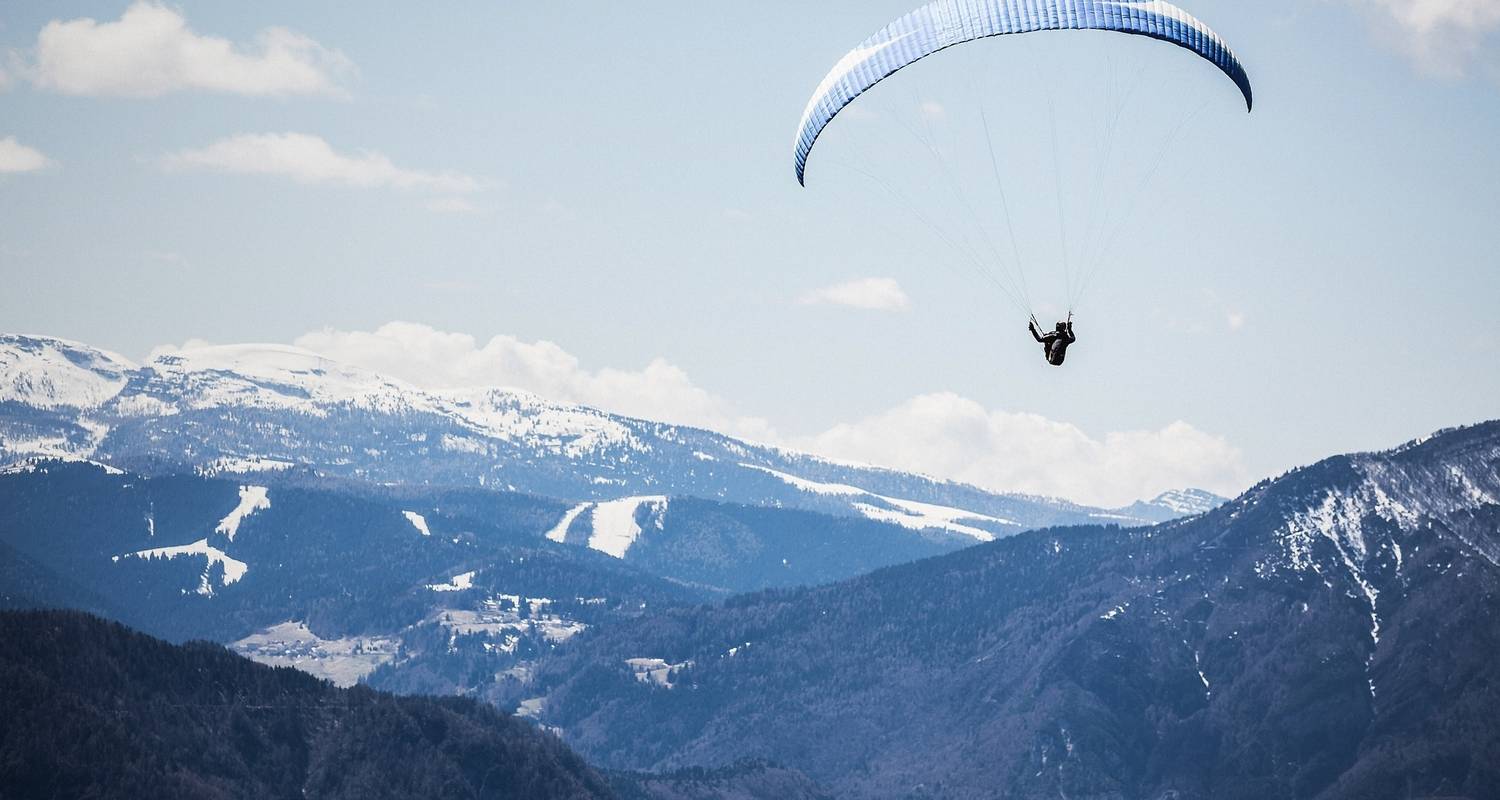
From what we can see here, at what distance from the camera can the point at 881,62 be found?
121 metres

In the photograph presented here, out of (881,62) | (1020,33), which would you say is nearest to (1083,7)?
(1020,33)

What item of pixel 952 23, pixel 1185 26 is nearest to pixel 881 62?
pixel 952 23

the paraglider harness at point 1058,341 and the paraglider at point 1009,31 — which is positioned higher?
the paraglider at point 1009,31

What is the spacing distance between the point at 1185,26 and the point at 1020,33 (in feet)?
37.5

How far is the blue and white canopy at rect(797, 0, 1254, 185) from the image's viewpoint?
377ft

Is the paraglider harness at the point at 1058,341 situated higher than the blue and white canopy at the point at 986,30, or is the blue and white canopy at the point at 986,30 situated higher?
the blue and white canopy at the point at 986,30

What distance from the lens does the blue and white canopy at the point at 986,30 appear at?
114938mm

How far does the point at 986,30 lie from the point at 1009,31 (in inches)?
55.2

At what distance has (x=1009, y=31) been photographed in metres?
114

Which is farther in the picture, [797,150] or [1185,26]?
[797,150]

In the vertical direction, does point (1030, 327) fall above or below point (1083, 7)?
below

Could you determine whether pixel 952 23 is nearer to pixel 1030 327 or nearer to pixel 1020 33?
pixel 1020 33

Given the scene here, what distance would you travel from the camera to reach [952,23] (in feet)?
383

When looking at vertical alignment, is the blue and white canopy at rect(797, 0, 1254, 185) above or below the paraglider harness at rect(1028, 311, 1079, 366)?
above
